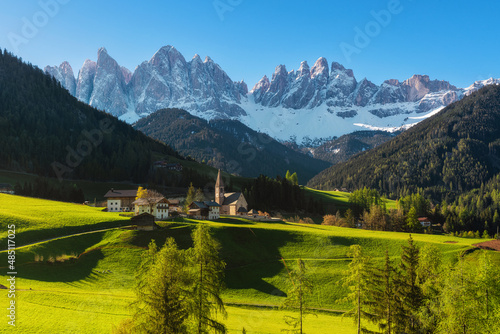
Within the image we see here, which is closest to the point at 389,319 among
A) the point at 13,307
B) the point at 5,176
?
the point at 13,307

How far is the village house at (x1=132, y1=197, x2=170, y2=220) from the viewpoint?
313ft

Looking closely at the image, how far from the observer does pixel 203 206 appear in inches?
4151

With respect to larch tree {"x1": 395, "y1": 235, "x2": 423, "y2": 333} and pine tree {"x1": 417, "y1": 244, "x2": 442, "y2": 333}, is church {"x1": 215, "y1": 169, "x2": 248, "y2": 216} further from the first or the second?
pine tree {"x1": 417, "y1": 244, "x2": 442, "y2": 333}

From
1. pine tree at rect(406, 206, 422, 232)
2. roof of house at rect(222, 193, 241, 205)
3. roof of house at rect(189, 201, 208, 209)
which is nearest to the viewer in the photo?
roof of house at rect(189, 201, 208, 209)

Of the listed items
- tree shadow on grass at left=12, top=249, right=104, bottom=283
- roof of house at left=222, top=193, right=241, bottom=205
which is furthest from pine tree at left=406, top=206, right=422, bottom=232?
tree shadow on grass at left=12, top=249, right=104, bottom=283

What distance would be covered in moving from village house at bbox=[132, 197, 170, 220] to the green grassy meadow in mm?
6386

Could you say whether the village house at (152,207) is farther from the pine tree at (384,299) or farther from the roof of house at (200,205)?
the pine tree at (384,299)

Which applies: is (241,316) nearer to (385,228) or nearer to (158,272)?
(158,272)

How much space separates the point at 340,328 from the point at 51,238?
6017 cm

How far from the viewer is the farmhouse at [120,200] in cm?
11379

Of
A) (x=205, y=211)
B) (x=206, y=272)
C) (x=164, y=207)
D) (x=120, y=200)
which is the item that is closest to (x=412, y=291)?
(x=206, y=272)

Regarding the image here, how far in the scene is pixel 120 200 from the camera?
116125mm

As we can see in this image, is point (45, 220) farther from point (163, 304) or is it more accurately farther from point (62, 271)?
point (163, 304)

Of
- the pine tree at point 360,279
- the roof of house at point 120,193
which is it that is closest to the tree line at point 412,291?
the pine tree at point 360,279
